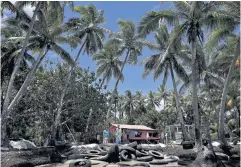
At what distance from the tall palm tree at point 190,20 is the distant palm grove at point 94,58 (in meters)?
0.06

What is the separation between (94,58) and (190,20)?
15.6m

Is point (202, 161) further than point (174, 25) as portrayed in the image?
No

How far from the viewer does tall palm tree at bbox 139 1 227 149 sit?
1487cm

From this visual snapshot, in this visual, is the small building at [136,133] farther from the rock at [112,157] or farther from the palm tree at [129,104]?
the rock at [112,157]

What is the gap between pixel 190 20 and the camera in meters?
15.5

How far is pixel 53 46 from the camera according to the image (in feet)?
62.5

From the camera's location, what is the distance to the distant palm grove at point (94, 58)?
602 inches


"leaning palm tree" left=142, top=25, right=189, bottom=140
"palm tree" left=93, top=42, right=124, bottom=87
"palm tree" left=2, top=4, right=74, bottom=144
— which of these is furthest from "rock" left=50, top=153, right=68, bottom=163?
"palm tree" left=93, top=42, right=124, bottom=87

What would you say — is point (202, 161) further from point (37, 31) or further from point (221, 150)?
point (37, 31)

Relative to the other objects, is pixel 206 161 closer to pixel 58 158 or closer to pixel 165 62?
pixel 58 158

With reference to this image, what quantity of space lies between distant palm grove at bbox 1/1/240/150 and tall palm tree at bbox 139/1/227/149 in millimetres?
56

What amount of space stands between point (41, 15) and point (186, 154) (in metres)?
12.5

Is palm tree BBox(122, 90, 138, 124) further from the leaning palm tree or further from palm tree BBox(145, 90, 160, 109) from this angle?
the leaning palm tree

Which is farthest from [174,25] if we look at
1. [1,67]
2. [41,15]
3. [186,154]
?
[1,67]
